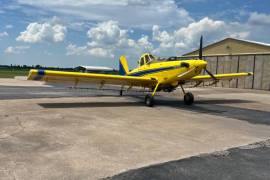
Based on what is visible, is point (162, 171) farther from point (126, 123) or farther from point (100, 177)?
point (126, 123)

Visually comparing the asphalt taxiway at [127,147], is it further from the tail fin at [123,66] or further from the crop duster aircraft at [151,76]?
the tail fin at [123,66]

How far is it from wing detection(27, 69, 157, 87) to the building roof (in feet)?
73.1

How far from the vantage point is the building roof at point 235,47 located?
32625 mm

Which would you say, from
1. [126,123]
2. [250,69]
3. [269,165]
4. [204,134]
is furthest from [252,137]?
[250,69]

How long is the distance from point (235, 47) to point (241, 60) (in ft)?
6.63

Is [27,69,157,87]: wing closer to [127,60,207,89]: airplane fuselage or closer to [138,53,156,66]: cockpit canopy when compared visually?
[127,60,207,89]: airplane fuselage

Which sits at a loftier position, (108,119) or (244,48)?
(244,48)

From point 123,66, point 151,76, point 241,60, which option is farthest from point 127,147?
point 241,60

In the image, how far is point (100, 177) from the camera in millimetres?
4297

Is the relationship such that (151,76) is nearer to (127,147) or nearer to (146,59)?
(146,59)

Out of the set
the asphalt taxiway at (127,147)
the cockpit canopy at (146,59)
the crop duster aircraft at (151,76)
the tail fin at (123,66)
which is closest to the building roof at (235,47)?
the tail fin at (123,66)

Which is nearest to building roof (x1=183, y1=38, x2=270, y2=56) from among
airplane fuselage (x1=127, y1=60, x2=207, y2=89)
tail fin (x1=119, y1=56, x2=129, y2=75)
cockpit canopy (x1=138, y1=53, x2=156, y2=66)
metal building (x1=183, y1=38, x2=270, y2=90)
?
metal building (x1=183, y1=38, x2=270, y2=90)

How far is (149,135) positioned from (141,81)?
7433 mm

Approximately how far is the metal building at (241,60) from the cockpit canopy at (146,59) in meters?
20.3
